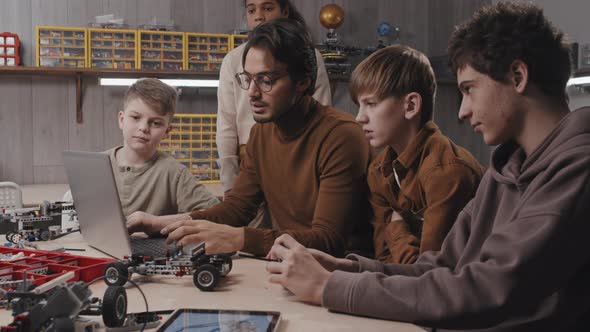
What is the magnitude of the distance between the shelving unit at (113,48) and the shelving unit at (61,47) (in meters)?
0.05

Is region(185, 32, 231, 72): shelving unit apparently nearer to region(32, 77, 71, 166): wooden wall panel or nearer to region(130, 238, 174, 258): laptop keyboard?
region(32, 77, 71, 166): wooden wall panel

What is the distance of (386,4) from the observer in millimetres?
4031

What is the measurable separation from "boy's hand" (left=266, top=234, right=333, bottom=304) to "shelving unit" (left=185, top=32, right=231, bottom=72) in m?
2.52

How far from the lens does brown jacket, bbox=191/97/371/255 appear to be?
1.39 metres

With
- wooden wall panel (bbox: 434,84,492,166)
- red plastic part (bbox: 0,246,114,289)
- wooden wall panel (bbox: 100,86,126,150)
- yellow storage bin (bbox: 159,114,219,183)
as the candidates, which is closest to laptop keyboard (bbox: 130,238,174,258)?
red plastic part (bbox: 0,246,114,289)

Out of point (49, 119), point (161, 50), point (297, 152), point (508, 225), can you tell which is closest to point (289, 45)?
point (297, 152)

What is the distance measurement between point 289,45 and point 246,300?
0.77 meters

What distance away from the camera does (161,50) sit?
331cm

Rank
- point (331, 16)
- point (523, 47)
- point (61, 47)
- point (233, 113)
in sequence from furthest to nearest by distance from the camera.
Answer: point (331, 16) < point (61, 47) < point (233, 113) < point (523, 47)

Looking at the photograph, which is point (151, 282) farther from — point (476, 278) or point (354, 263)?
point (476, 278)

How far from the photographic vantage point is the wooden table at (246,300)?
2.77 feet

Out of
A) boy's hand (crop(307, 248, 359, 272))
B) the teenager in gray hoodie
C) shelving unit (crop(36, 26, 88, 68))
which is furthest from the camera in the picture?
shelving unit (crop(36, 26, 88, 68))

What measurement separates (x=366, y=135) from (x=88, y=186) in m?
0.68

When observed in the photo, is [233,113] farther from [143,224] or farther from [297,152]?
[143,224]
